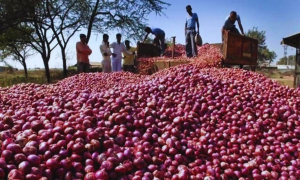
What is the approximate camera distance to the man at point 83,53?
27.2 feet

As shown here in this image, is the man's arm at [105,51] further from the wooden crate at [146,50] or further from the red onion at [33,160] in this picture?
the red onion at [33,160]

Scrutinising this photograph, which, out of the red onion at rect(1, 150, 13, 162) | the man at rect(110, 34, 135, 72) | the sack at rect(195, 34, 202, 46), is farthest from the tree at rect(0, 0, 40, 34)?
the red onion at rect(1, 150, 13, 162)

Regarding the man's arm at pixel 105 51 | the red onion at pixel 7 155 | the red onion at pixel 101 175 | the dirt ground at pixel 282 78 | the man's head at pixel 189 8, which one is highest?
the man's head at pixel 189 8

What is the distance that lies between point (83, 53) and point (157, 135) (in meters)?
6.65

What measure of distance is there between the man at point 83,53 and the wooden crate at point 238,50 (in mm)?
3918

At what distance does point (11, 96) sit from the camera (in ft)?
11.9

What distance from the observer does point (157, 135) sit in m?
2.27

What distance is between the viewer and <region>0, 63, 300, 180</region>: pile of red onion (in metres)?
1.71

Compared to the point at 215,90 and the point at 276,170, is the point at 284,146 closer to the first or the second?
the point at 276,170

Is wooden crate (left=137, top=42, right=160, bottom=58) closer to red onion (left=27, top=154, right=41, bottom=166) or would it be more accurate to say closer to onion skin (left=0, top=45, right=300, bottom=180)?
onion skin (left=0, top=45, right=300, bottom=180)

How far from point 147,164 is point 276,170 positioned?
3.14ft

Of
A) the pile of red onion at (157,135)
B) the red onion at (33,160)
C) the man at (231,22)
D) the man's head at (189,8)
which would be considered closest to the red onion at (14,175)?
the pile of red onion at (157,135)

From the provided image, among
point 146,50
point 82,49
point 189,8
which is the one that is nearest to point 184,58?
point 189,8

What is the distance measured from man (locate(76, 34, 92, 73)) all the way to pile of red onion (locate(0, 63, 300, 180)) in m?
4.91
